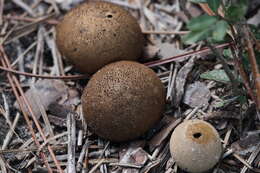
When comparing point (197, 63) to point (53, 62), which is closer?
point (197, 63)

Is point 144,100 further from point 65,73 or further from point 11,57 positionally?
point 11,57

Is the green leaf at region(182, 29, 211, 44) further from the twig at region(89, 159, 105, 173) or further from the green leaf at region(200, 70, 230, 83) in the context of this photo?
the twig at region(89, 159, 105, 173)

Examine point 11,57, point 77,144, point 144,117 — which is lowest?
point 77,144

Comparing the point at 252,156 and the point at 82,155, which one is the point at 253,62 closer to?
the point at 252,156

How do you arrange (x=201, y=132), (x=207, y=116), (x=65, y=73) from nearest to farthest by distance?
(x=201, y=132), (x=207, y=116), (x=65, y=73)

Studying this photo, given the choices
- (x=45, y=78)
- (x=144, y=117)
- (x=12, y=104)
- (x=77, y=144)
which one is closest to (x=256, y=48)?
(x=144, y=117)

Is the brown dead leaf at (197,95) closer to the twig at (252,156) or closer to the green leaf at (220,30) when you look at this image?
the twig at (252,156)

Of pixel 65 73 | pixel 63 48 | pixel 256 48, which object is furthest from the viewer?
pixel 65 73
